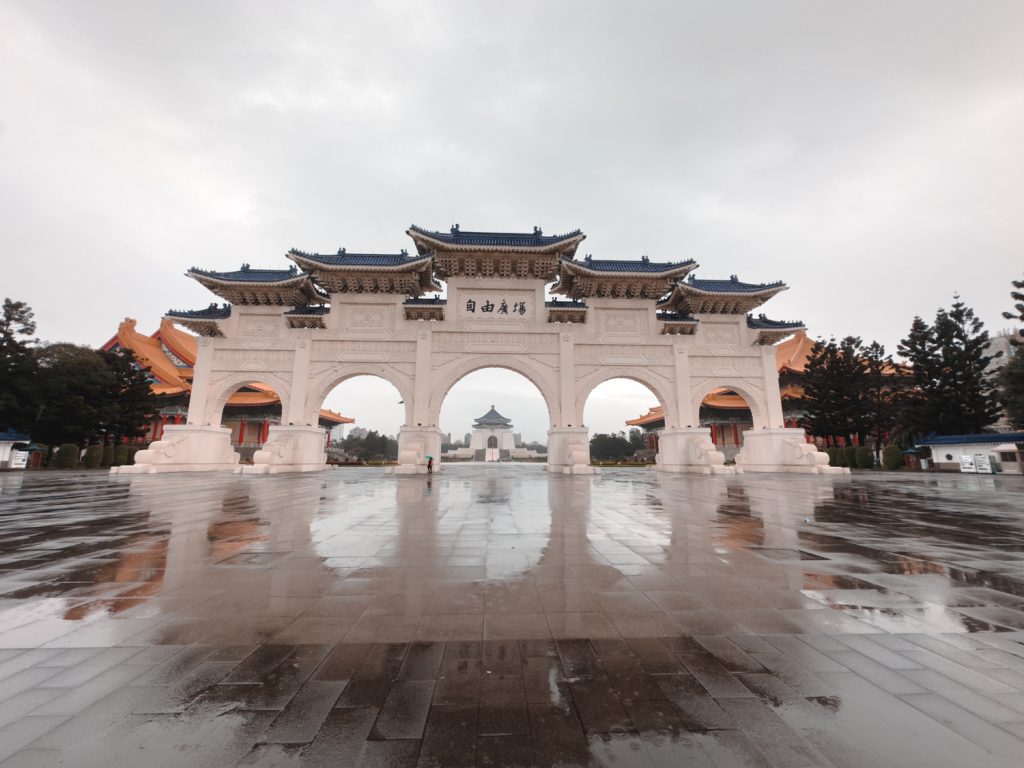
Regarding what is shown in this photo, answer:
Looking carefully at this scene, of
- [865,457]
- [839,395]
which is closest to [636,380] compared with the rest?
[839,395]

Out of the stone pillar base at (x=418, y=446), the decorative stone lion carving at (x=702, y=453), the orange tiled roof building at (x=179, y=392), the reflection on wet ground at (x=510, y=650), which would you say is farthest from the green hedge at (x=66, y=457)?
the decorative stone lion carving at (x=702, y=453)

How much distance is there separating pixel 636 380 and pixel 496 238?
10.0 meters

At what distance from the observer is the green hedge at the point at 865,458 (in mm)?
25109

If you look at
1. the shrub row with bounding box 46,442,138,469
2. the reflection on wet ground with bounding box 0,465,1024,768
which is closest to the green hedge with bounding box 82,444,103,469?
the shrub row with bounding box 46,442,138,469

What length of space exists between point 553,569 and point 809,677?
2.13m

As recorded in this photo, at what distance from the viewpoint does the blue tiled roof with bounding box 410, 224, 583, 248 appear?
70.3ft

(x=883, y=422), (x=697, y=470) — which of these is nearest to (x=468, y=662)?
(x=697, y=470)

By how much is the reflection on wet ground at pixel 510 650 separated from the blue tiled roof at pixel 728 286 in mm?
19269

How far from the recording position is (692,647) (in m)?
2.40

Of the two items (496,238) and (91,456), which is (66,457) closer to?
(91,456)

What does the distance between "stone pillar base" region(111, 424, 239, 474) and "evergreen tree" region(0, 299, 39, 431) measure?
8.37m

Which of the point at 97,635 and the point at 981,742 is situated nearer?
the point at 981,742

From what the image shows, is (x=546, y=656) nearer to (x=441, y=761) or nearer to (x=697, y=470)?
(x=441, y=761)

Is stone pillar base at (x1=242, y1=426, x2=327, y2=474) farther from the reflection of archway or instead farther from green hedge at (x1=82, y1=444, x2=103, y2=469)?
the reflection of archway
